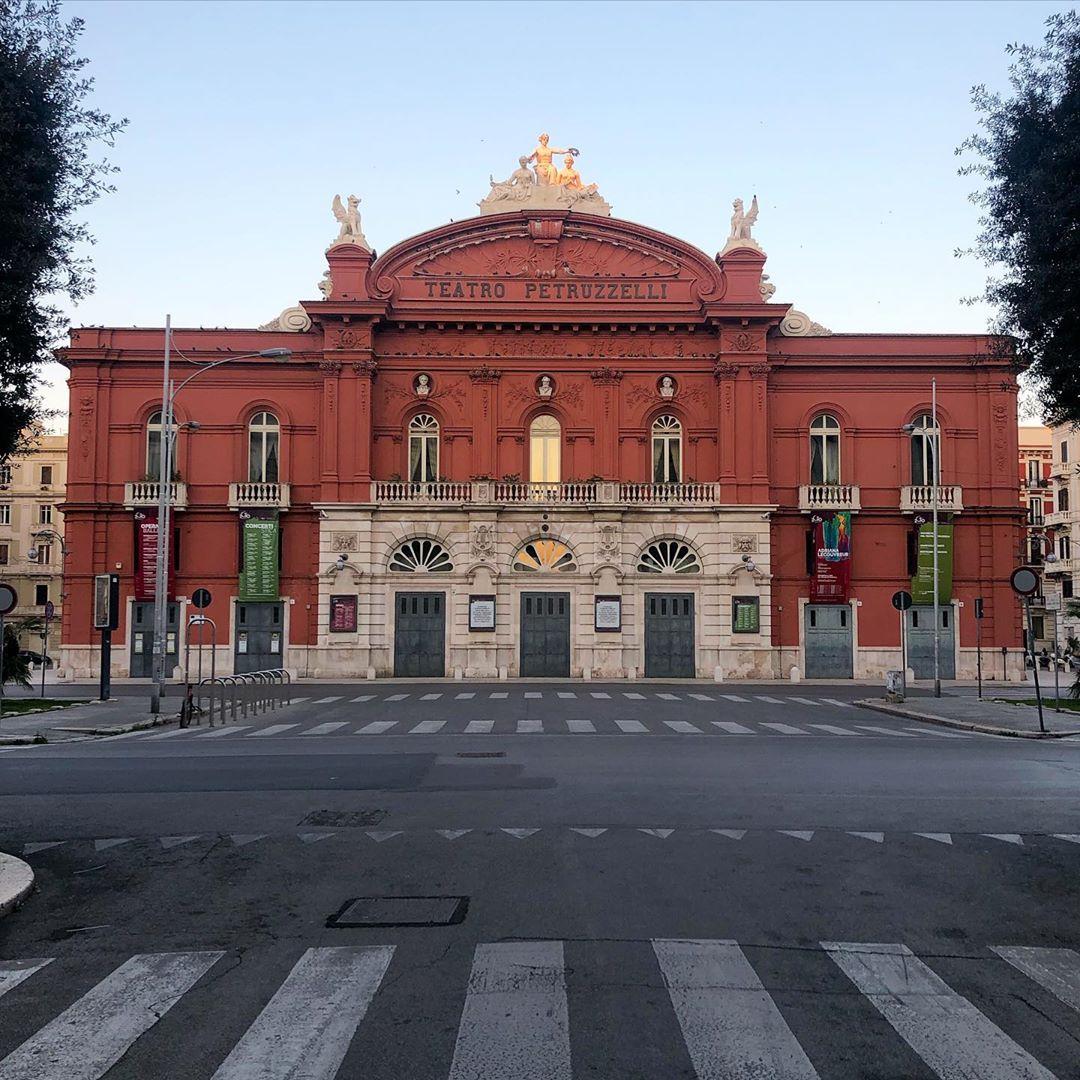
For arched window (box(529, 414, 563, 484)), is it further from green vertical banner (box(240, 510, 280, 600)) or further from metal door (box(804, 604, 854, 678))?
metal door (box(804, 604, 854, 678))

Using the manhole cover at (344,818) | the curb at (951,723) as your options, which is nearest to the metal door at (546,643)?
the curb at (951,723)

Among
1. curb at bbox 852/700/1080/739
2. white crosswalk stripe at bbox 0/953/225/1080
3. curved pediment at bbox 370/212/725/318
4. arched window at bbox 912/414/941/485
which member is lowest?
curb at bbox 852/700/1080/739

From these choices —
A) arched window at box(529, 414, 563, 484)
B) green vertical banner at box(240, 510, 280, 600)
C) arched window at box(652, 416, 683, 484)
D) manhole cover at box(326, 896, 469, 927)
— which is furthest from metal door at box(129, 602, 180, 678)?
manhole cover at box(326, 896, 469, 927)

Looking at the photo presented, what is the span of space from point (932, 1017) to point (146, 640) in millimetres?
38665

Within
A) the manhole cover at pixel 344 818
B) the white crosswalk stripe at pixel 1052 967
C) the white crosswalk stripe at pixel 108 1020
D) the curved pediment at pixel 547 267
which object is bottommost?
the manhole cover at pixel 344 818

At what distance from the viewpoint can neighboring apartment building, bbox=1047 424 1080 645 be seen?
2581 inches

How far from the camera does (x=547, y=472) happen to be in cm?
4144

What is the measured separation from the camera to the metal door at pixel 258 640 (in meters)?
39.8

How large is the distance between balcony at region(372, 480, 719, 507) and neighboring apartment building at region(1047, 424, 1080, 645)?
120 ft

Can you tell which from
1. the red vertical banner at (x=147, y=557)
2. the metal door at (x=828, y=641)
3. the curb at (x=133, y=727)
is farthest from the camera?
the metal door at (x=828, y=641)

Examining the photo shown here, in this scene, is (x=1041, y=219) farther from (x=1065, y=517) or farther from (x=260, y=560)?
(x=1065, y=517)

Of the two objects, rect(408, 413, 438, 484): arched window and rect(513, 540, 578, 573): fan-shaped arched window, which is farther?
rect(408, 413, 438, 484): arched window

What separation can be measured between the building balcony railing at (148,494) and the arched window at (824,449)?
25.2 m

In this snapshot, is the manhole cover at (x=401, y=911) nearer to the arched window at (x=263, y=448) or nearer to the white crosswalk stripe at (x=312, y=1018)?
the white crosswalk stripe at (x=312, y=1018)
